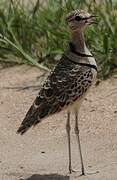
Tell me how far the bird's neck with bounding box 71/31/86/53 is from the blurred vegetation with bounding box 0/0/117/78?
185 cm

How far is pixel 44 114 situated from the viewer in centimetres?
A: 607

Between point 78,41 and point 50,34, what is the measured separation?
2.56 meters

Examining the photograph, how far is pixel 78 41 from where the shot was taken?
249 inches

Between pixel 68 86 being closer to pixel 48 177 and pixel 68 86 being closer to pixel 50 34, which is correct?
pixel 48 177

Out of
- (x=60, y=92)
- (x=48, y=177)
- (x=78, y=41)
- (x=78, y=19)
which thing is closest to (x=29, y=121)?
(x=60, y=92)

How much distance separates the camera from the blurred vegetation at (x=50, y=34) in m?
8.36

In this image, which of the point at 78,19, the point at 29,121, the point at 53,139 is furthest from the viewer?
the point at 53,139

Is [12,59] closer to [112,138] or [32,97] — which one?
[32,97]

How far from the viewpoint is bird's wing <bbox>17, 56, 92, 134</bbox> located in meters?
6.08

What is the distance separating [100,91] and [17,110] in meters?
0.90

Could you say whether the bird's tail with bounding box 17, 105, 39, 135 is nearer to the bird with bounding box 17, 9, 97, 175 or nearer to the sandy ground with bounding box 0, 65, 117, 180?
the bird with bounding box 17, 9, 97, 175

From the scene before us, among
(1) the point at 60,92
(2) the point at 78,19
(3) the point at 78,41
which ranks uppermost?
(2) the point at 78,19

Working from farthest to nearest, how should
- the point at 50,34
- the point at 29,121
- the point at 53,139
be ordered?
the point at 50,34 < the point at 53,139 < the point at 29,121

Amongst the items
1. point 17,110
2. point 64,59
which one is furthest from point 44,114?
point 17,110
